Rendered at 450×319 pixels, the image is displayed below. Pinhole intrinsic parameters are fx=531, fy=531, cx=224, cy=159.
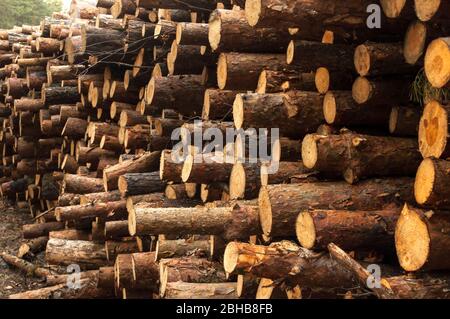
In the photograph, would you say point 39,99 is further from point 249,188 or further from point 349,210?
point 349,210

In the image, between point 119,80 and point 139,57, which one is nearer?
point 139,57

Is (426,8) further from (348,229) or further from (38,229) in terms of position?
(38,229)

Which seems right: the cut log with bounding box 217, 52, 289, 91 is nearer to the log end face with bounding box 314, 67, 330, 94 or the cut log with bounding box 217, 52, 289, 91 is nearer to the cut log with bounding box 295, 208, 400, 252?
the log end face with bounding box 314, 67, 330, 94

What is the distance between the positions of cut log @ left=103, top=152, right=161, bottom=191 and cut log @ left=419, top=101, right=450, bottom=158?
11.6ft

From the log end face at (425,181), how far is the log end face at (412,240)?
100 mm

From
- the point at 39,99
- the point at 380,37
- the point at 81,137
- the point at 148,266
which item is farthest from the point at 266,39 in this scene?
the point at 39,99

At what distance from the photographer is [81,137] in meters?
8.35

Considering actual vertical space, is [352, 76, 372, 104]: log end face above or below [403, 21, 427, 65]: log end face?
below

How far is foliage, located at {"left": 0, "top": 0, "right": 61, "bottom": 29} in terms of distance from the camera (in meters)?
22.2

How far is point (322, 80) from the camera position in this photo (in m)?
4.09

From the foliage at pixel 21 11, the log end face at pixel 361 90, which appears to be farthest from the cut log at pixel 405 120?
the foliage at pixel 21 11

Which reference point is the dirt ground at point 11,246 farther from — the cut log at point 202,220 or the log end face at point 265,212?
the log end face at point 265,212

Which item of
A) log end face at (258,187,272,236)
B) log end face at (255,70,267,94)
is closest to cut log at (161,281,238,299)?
log end face at (258,187,272,236)

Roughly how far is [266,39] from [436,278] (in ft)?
7.81
